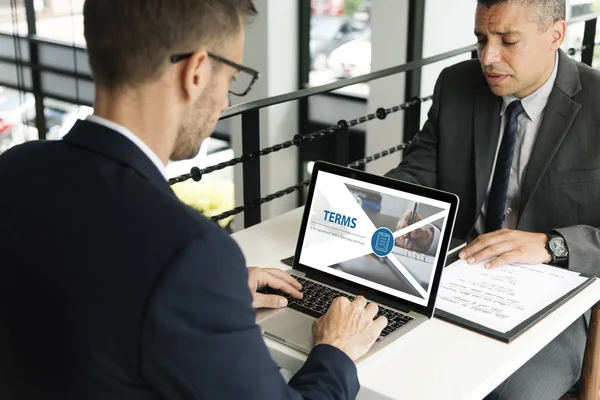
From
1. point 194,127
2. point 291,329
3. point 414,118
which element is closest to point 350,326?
point 291,329

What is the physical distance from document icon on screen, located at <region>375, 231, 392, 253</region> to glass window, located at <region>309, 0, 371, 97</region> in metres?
5.25

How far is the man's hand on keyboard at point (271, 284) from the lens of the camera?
5.97 ft

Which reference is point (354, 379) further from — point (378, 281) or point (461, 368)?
point (378, 281)

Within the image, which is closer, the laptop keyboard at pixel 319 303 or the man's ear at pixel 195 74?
the man's ear at pixel 195 74

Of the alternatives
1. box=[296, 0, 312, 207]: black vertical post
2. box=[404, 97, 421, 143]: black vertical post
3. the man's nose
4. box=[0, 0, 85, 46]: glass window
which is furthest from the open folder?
box=[296, 0, 312, 207]: black vertical post

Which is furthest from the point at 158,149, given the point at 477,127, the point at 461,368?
the point at 477,127

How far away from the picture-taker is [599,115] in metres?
2.28

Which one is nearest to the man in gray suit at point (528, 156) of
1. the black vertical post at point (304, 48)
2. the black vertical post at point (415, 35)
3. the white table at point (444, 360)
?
the white table at point (444, 360)

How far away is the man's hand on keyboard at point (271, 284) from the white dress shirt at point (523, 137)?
30.8 inches

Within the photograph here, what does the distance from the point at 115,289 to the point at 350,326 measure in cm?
63

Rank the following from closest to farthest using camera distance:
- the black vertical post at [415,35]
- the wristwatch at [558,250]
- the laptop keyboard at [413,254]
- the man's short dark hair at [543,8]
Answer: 1. the laptop keyboard at [413,254]
2. the wristwatch at [558,250]
3. the man's short dark hair at [543,8]
4. the black vertical post at [415,35]

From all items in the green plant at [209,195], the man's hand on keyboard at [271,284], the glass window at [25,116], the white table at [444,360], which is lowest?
the green plant at [209,195]

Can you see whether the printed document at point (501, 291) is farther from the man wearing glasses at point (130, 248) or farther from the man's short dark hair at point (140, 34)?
the man's short dark hair at point (140, 34)

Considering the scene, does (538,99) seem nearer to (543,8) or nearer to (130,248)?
(543,8)
